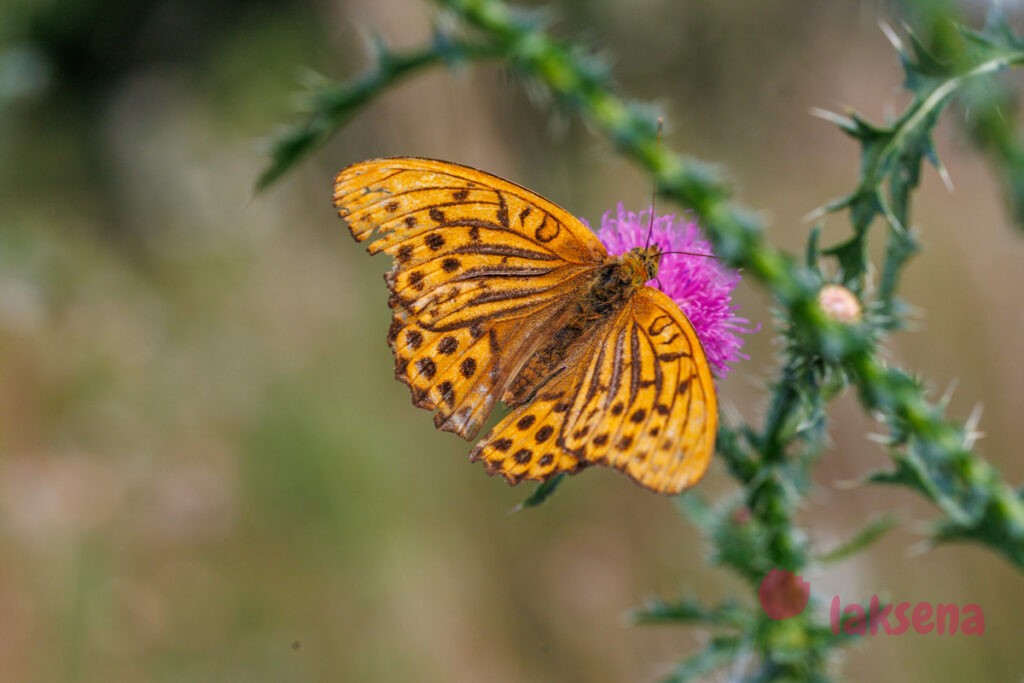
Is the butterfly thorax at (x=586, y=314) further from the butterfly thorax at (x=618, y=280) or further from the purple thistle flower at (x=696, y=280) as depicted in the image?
the purple thistle flower at (x=696, y=280)

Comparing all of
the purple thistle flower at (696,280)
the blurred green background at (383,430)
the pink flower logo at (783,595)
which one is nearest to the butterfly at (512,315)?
the purple thistle flower at (696,280)

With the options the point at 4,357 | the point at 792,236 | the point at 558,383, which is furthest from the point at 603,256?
the point at 4,357

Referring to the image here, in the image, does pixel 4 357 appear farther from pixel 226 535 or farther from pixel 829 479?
pixel 829 479

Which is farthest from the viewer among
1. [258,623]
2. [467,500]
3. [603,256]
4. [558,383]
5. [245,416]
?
[245,416]

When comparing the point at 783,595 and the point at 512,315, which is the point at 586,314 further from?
the point at 783,595

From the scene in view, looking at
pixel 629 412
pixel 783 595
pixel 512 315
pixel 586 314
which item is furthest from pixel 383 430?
pixel 629 412
